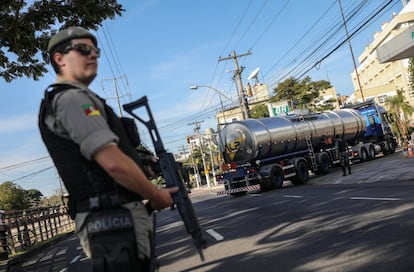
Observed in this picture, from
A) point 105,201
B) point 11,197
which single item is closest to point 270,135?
point 105,201

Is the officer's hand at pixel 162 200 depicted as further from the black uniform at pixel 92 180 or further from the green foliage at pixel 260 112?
the green foliage at pixel 260 112

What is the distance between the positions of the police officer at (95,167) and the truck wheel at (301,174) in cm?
1966

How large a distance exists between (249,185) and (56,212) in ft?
38.7

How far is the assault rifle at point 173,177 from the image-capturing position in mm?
2512

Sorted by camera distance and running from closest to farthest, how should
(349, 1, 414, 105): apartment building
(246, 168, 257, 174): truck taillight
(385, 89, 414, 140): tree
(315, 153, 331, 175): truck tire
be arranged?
1. (246, 168, 257, 174): truck taillight
2. (315, 153, 331, 175): truck tire
3. (385, 89, 414, 140): tree
4. (349, 1, 414, 105): apartment building

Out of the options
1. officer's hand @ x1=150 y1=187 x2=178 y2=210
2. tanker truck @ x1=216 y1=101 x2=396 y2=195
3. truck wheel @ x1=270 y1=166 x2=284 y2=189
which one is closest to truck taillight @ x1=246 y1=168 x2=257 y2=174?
tanker truck @ x1=216 y1=101 x2=396 y2=195

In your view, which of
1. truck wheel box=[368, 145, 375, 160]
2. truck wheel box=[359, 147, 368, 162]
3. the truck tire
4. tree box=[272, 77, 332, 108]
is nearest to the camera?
the truck tire

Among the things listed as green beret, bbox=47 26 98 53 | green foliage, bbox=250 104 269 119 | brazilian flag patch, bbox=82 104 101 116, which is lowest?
brazilian flag patch, bbox=82 104 101 116

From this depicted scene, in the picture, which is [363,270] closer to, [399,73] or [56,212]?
[56,212]

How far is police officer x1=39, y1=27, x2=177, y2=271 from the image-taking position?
206 centimetres

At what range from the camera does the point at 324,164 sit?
23.7m

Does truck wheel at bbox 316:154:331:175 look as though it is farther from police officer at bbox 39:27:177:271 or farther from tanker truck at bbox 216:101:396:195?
police officer at bbox 39:27:177:271

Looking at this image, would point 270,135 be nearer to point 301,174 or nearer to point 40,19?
point 301,174

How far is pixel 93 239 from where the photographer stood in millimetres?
2176
